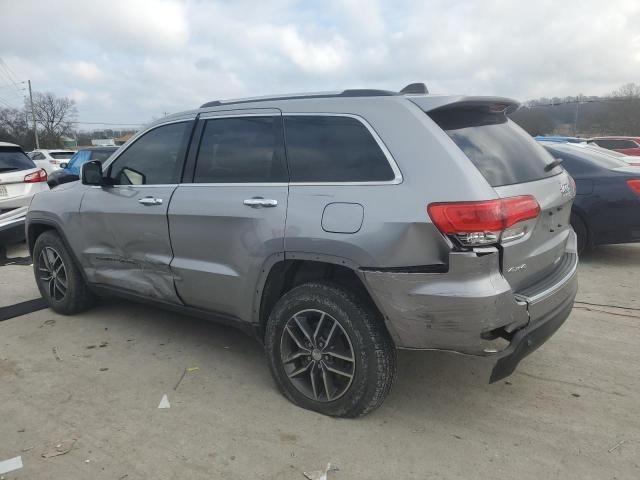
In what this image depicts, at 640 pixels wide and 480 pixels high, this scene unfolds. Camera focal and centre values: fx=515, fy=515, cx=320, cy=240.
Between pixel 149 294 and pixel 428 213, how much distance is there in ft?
7.96

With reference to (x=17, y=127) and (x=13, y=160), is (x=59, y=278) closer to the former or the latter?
(x=13, y=160)

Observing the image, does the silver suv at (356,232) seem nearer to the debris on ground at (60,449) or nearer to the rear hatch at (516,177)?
the rear hatch at (516,177)

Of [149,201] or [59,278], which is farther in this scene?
[59,278]

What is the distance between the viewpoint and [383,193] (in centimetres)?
267

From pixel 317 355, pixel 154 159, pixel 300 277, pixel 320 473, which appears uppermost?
pixel 154 159

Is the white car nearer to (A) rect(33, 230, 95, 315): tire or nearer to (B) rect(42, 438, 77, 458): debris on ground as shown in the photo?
(A) rect(33, 230, 95, 315): tire

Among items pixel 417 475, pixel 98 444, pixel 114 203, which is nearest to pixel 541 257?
pixel 417 475

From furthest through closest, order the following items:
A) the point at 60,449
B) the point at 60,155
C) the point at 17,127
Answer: the point at 17,127, the point at 60,155, the point at 60,449

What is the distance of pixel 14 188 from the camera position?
7543mm

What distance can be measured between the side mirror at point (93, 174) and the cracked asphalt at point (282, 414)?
130 cm

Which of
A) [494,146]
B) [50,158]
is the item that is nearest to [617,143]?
[494,146]

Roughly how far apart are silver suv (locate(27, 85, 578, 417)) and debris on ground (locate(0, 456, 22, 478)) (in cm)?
Answer: 138

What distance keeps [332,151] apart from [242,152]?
721 millimetres

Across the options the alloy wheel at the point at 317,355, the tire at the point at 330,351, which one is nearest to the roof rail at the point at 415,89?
the tire at the point at 330,351
